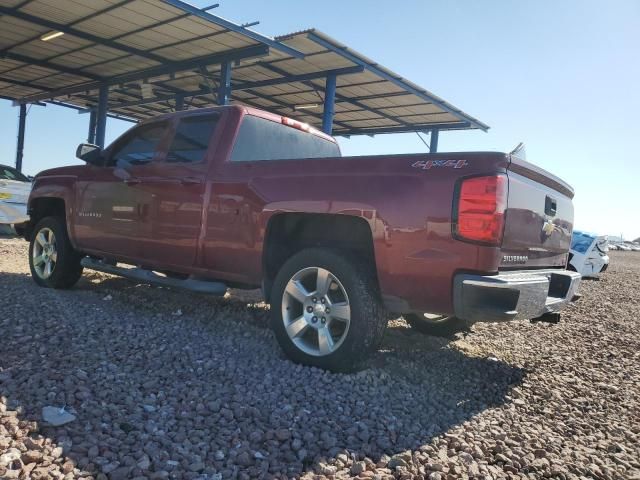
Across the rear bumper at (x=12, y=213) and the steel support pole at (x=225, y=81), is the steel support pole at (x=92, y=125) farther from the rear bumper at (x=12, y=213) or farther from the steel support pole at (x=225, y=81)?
the rear bumper at (x=12, y=213)

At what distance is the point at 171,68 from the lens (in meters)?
13.0

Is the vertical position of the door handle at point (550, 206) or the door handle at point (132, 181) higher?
the door handle at point (550, 206)

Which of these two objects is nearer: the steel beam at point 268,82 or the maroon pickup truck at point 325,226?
the maroon pickup truck at point 325,226

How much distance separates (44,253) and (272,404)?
441 cm

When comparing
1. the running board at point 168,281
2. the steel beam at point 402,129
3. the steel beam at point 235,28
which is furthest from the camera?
the steel beam at point 402,129

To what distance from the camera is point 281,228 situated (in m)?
3.92

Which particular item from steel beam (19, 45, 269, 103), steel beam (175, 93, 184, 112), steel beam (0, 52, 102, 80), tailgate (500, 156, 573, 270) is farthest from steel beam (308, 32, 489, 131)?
steel beam (0, 52, 102, 80)

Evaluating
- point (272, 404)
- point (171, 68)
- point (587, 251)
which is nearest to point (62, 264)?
point (272, 404)

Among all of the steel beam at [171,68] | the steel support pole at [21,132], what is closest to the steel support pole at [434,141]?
the steel beam at [171,68]

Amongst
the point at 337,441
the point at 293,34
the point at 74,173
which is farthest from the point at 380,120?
the point at 337,441

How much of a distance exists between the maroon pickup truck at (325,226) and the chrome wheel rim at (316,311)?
11 millimetres

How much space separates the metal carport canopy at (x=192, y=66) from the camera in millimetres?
10180

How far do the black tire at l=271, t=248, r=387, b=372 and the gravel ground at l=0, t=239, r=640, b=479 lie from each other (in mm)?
112

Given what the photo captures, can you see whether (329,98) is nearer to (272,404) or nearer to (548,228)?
(548,228)
